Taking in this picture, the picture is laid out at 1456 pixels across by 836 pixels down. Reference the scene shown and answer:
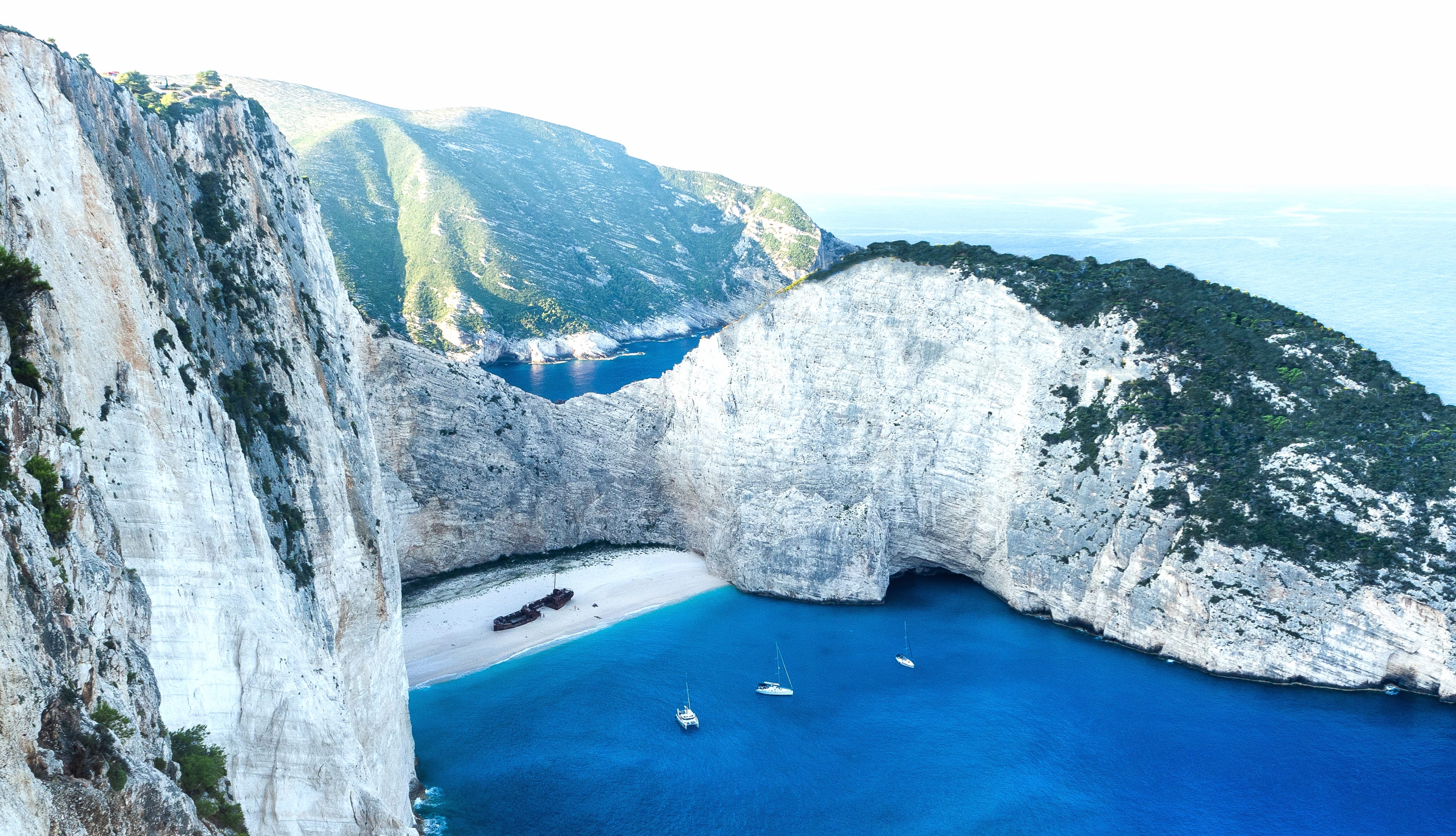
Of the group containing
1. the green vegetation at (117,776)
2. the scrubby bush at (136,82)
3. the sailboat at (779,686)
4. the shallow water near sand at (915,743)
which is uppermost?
the scrubby bush at (136,82)

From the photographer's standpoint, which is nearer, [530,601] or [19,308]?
[19,308]

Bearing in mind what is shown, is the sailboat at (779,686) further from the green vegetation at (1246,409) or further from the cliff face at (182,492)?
the green vegetation at (1246,409)

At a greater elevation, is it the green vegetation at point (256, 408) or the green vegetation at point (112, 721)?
the green vegetation at point (256, 408)

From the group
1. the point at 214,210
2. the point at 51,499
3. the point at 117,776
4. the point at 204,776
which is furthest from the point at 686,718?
the point at 51,499

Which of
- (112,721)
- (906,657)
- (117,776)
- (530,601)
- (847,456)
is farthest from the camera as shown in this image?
(847,456)

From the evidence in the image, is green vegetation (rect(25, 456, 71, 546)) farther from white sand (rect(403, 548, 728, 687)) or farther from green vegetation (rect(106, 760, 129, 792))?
white sand (rect(403, 548, 728, 687))

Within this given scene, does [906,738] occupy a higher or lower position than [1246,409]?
lower

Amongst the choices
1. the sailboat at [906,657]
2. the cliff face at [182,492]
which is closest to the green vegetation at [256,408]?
the cliff face at [182,492]

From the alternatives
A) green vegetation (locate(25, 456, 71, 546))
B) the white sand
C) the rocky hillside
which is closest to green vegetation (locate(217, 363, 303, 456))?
green vegetation (locate(25, 456, 71, 546))

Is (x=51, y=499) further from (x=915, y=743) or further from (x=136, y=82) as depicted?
(x=915, y=743)
